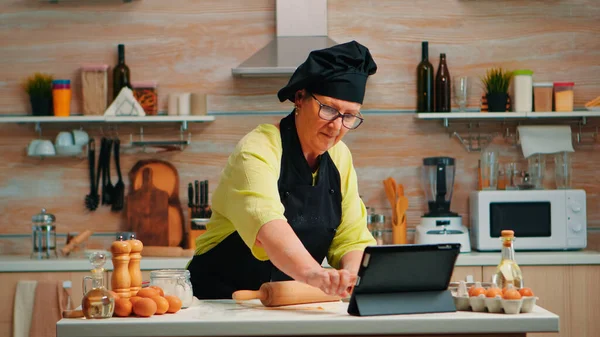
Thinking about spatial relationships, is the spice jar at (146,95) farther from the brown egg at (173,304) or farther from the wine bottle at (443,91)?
the brown egg at (173,304)

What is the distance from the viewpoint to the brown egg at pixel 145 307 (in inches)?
76.9

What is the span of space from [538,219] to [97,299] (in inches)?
111

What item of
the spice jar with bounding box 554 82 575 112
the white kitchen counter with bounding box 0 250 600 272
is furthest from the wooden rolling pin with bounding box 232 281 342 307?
the spice jar with bounding box 554 82 575 112

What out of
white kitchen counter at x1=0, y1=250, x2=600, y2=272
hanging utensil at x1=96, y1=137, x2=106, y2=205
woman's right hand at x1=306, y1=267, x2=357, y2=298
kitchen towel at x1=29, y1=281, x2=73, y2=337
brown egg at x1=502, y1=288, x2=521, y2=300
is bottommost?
kitchen towel at x1=29, y1=281, x2=73, y2=337

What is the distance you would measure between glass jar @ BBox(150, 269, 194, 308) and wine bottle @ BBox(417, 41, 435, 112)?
2.52 m

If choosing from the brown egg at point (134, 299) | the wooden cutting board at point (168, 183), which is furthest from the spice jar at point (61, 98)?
the brown egg at point (134, 299)

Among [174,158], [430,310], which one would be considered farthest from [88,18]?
[430,310]

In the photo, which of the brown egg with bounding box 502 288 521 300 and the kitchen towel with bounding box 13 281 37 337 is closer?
the brown egg with bounding box 502 288 521 300

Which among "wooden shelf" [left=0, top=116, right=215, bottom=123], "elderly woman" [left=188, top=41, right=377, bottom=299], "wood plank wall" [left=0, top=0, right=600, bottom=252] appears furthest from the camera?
"wood plank wall" [left=0, top=0, right=600, bottom=252]

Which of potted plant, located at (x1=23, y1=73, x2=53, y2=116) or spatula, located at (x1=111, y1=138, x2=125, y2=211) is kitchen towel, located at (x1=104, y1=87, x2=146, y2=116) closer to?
spatula, located at (x1=111, y1=138, x2=125, y2=211)

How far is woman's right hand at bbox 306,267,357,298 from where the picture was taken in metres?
2.00

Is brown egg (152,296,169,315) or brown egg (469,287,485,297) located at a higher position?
brown egg (469,287,485,297)

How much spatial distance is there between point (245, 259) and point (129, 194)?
2.10 m

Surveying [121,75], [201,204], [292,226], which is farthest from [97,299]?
[121,75]
